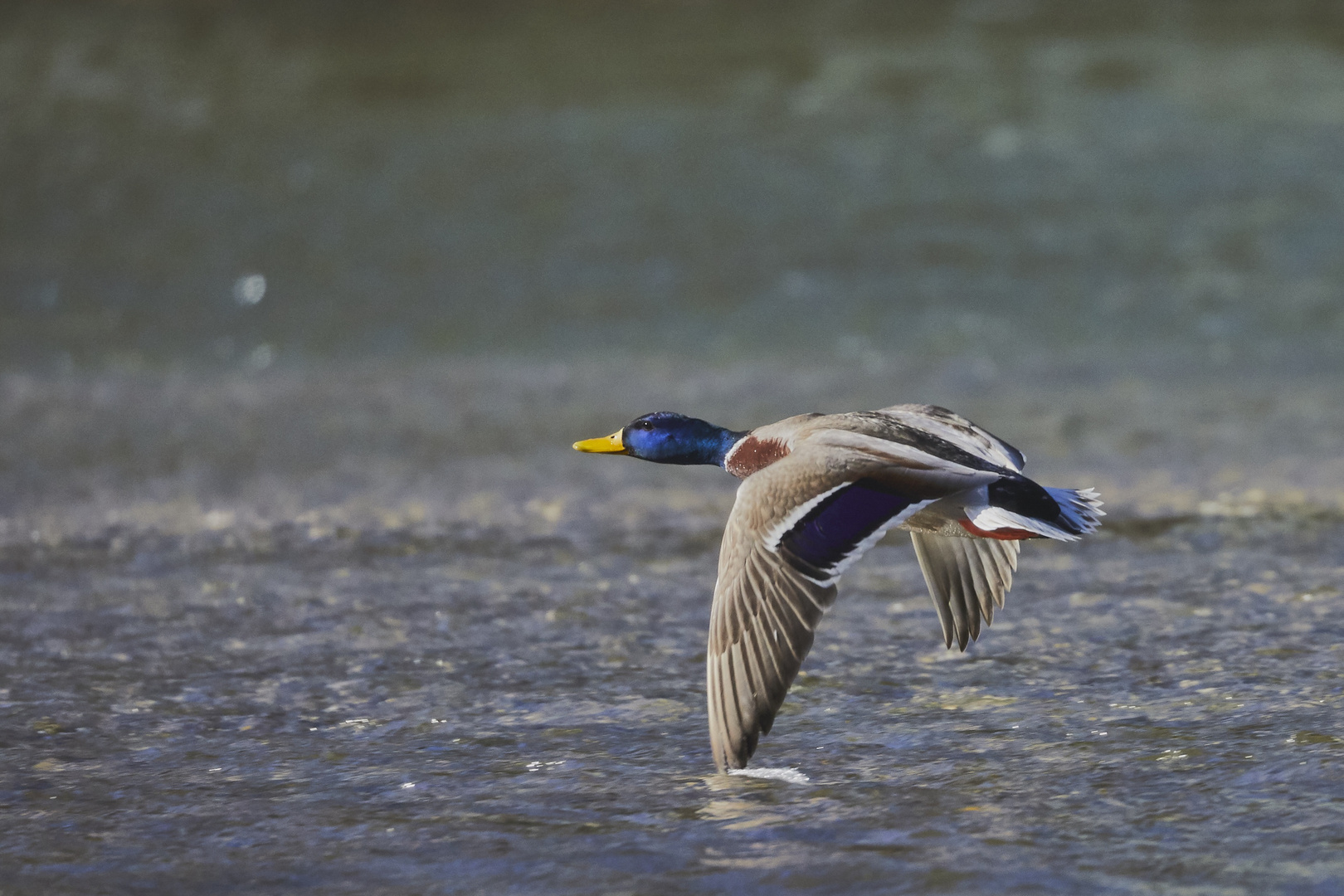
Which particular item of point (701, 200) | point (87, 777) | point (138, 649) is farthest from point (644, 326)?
point (87, 777)

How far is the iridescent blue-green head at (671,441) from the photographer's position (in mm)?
5824

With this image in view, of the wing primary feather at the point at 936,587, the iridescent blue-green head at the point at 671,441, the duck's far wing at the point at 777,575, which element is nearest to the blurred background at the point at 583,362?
the wing primary feather at the point at 936,587

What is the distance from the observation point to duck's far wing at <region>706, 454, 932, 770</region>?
4457 mm

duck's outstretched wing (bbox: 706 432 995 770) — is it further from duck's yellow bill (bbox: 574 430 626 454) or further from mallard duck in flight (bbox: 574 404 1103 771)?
duck's yellow bill (bbox: 574 430 626 454)

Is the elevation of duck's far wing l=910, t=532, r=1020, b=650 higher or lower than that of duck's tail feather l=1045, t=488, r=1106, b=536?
lower

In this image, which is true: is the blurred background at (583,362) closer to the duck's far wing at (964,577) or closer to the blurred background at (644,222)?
the blurred background at (644,222)

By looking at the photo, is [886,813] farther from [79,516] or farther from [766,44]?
[766,44]

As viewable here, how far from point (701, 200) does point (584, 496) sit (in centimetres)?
665

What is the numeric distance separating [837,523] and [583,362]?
797cm

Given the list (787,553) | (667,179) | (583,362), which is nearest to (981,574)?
(787,553)

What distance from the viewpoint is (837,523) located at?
472 cm

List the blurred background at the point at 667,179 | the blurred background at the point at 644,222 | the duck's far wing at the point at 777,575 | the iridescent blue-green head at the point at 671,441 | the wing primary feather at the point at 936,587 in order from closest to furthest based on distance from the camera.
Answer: the duck's far wing at the point at 777,575
the wing primary feather at the point at 936,587
the iridescent blue-green head at the point at 671,441
the blurred background at the point at 644,222
the blurred background at the point at 667,179

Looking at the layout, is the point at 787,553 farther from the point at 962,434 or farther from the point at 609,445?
the point at 609,445

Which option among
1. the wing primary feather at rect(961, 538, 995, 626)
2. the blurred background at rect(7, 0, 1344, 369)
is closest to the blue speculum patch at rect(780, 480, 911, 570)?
the wing primary feather at rect(961, 538, 995, 626)
